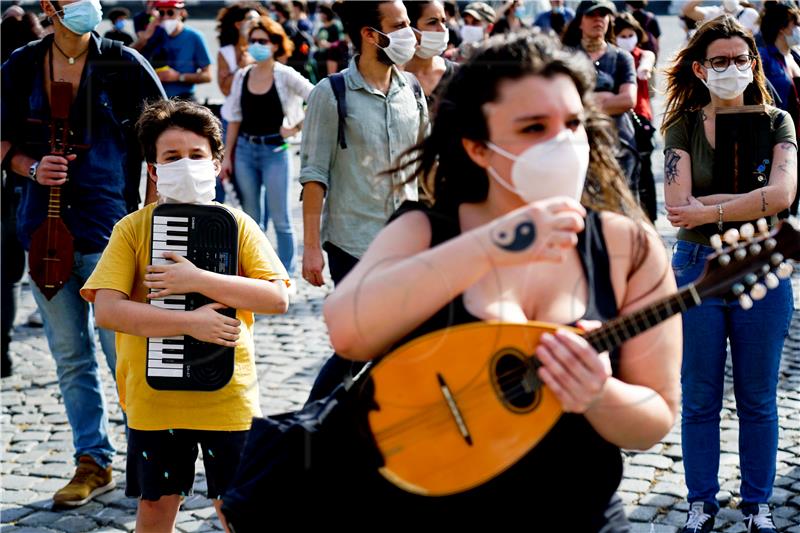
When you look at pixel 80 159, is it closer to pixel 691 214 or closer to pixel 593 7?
pixel 691 214

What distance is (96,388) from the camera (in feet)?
16.9

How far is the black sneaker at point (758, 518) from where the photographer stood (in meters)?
4.34

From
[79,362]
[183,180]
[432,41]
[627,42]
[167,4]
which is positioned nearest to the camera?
[183,180]

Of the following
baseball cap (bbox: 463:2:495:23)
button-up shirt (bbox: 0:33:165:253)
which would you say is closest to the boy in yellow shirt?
button-up shirt (bbox: 0:33:165:253)

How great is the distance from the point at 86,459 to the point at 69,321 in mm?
606

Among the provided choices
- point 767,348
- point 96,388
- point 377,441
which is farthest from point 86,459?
point 377,441

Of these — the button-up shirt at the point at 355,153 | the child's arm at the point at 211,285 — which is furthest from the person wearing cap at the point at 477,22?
the child's arm at the point at 211,285

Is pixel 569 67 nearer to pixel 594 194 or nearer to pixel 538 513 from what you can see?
pixel 594 194

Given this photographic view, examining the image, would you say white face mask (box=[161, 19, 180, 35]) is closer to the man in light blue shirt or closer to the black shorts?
the man in light blue shirt

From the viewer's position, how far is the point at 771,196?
4.32 meters

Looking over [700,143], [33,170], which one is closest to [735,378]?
[700,143]

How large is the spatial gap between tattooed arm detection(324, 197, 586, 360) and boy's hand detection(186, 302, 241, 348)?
1501 mm

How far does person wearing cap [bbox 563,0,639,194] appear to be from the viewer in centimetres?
730

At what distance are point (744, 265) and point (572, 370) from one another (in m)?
0.40
